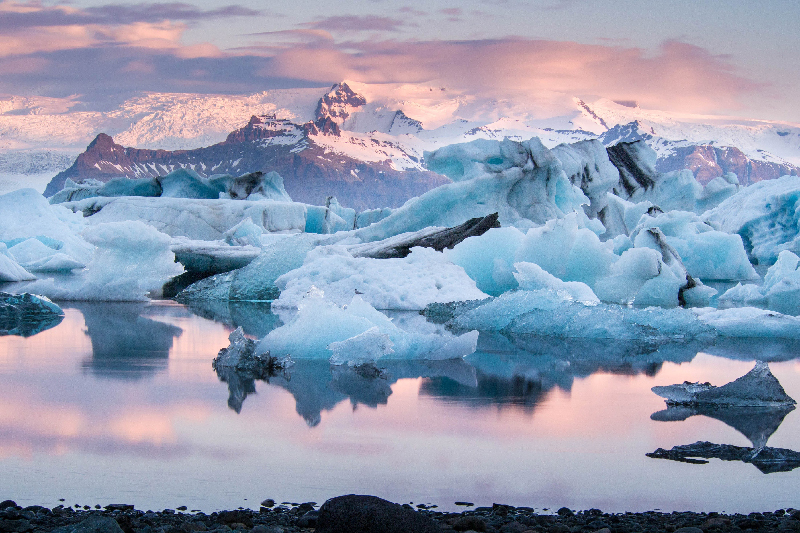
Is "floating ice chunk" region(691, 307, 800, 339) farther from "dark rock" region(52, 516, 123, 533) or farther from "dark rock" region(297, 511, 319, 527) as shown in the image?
"dark rock" region(52, 516, 123, 533)

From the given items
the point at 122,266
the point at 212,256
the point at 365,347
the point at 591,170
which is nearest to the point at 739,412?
the point at 365,347

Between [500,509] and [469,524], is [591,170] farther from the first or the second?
[469,524]

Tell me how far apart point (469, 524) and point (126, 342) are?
356cm

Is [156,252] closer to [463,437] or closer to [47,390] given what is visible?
[47,390]

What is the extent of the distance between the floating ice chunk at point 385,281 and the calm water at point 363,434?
310cm

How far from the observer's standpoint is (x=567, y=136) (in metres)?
99.4

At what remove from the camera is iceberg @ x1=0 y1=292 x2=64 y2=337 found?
19.6 feet

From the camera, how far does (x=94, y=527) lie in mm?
1610

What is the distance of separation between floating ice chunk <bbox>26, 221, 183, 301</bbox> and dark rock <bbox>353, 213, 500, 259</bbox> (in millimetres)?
2519

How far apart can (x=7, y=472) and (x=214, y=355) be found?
2375mm

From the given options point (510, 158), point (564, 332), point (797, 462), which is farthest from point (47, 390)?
point (510, 158)

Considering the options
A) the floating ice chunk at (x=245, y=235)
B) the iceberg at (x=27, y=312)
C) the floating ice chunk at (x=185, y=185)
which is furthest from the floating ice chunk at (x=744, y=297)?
the floating ice chunk at (x=185, y=185)

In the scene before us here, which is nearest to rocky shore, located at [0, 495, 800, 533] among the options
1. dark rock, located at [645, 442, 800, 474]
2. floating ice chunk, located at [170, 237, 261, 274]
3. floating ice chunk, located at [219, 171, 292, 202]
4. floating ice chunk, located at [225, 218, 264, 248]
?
dark rock, located at [645, 442, 800, 474]

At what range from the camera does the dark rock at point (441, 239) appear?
981 centimetres
